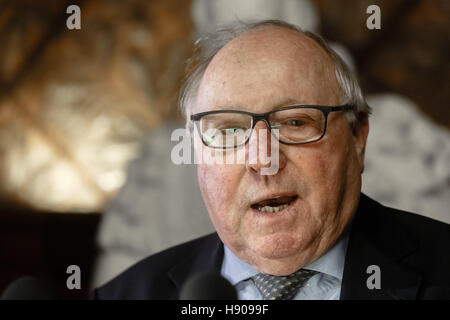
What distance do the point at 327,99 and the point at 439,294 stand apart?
28 centimetres

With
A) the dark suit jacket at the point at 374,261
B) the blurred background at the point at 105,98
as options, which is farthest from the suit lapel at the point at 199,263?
the blurred background at the point at 105,98

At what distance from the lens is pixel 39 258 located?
2.19 meters

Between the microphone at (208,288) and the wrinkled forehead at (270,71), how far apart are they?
10.0 inches

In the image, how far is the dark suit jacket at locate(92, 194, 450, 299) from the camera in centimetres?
83

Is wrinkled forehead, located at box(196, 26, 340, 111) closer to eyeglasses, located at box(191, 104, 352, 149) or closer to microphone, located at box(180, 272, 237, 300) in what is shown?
eyeglasses, located at box(191, 104, 352, 149)

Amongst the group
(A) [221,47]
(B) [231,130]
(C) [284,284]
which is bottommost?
(C) [284,284]

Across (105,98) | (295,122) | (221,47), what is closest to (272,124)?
(295,122)

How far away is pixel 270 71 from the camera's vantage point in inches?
31.3

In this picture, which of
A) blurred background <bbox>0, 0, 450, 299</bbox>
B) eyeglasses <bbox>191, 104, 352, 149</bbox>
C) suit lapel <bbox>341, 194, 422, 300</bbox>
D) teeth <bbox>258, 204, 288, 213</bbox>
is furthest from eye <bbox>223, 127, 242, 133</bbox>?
blurred background <bbox>0, 0, 450, 299</bbox>

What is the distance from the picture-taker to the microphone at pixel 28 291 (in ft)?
2.36

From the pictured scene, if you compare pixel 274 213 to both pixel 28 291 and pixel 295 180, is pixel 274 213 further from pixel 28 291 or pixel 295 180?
pixel 28 291

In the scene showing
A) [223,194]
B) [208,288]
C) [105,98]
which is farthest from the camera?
[105,98]

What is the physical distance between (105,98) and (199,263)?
5.07ft

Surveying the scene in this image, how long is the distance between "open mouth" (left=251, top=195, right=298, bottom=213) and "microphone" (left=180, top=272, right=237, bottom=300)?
189 millimetres
